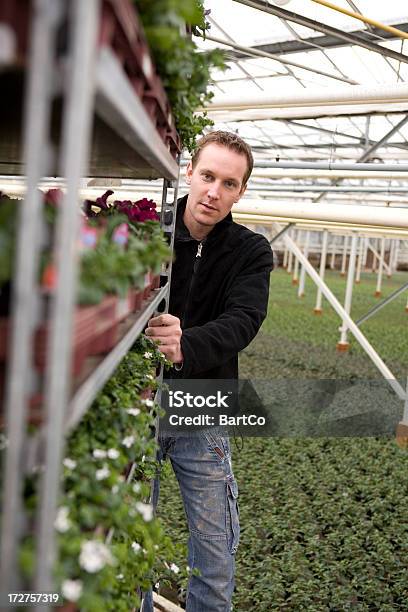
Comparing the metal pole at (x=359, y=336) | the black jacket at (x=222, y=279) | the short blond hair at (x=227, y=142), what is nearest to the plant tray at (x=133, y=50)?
the short blond hair at (x=227, y=142)

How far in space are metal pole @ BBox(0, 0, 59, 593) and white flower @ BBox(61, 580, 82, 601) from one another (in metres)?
0.15

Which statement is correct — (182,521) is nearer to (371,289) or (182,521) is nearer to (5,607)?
(5,607)

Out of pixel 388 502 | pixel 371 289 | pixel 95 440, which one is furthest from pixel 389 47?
pixel 371 289

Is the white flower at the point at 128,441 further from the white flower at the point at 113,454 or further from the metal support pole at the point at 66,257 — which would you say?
the metal support pole at the point at 66,257

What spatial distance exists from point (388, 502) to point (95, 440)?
9.61ft

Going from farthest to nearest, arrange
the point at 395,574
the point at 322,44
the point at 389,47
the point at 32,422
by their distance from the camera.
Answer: the point at 322,44, the point at 389,47, the point at 395,574, the point at 32,422

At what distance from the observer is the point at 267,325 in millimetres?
9156

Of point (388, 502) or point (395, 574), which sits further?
point (388, 502)

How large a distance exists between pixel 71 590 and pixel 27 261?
1.55 feet

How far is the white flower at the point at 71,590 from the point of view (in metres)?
0.84

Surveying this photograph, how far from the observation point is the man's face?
2.04 m

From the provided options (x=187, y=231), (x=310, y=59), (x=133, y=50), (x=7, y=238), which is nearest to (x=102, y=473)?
(x=7, y=238)

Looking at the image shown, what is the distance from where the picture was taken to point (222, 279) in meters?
2.15

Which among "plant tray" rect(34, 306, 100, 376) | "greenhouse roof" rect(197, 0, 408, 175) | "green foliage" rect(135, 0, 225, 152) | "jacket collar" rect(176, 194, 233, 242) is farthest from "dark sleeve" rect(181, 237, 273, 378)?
"greenhouse roof" rect(197, 0, 408, 175)
